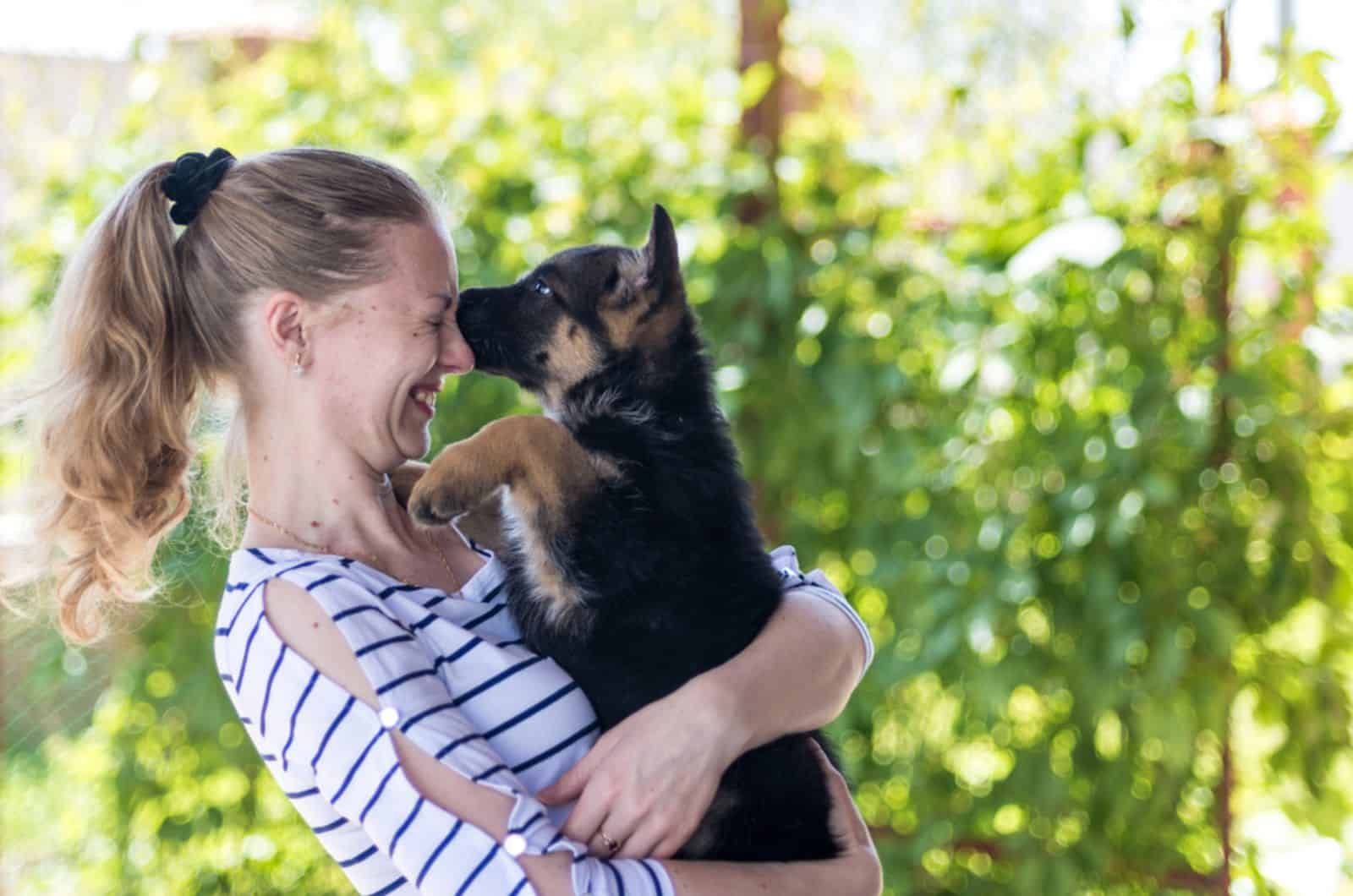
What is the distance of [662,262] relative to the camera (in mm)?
2025

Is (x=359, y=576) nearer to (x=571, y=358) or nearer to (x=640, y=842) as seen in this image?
(x=640, y=842)

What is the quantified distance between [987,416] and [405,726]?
1.91m

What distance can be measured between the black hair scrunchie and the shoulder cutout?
1.78ft

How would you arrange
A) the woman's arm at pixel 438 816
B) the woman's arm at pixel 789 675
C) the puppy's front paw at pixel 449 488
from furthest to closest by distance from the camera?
the puppy's front paw at pixel 449 488 < the woman's arm at pixel 789 675 < the woman's arm at pixel 438 816

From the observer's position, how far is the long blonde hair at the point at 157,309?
164 cm

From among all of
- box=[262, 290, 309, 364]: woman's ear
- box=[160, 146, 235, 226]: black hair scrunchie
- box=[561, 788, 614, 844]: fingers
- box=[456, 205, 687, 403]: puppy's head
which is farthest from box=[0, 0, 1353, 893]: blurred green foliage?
box=[561, 788, 614, 844]: fingers

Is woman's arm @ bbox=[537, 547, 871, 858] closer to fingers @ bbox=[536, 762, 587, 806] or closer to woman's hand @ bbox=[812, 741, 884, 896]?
fingers @ bbox=[536, 762, 587, 806]

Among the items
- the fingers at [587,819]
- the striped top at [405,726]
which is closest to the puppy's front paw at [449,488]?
the striped top at [405,726]

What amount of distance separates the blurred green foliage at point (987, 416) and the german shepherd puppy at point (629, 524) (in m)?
0.96

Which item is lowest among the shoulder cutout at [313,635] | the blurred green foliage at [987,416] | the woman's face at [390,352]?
the blurred green foliage at [987,416]

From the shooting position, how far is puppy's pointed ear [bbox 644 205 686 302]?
2.00 m

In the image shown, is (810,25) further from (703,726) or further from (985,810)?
(703,726)

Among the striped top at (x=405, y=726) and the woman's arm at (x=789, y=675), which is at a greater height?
the striped top at (x=405, y=726)

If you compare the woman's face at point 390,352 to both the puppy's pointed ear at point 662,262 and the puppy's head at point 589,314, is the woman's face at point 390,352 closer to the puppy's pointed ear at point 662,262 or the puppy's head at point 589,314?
the puppy's head at point 589,314
